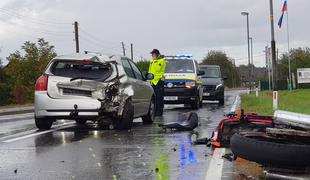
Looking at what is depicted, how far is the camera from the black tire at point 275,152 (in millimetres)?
5465

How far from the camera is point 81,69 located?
428 inches

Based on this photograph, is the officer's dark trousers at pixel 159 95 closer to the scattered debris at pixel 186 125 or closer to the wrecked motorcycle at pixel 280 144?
the scattered debris at pixel 186 125

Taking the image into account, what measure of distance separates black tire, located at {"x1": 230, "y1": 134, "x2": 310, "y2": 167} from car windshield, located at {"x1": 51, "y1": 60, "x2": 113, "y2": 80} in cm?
526

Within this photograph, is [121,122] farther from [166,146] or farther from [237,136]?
[237,136]

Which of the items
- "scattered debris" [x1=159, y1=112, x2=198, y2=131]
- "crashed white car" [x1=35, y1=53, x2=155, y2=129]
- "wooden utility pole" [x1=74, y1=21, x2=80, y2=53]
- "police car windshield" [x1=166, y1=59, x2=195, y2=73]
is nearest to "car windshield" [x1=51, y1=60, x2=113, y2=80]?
"crashed white car" [x1=35, y1=53, x2=155, y2=129]

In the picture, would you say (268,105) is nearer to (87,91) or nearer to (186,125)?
(186,125)

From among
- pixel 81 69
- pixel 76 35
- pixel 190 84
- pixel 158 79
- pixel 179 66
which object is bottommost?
pixel 190 84

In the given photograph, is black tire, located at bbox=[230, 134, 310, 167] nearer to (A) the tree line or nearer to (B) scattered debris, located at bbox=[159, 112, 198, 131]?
(B) scattered debris, located at bbox=[159, 112, 198, 131]

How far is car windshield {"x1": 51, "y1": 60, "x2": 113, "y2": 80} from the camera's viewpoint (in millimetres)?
10688

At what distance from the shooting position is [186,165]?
661cm

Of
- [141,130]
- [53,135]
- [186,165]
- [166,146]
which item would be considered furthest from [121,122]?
[186,165]

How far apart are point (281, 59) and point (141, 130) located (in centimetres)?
9630

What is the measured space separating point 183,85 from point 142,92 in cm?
700

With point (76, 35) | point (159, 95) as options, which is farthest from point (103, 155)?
point (76, 35)
